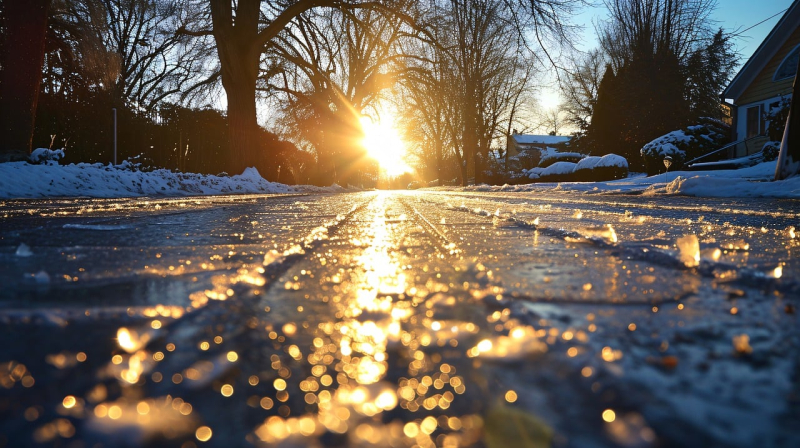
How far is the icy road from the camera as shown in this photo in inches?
21.1

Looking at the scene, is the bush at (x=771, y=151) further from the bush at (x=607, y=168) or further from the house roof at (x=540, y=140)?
the house roof at (x=540, y=140)

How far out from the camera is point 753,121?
2025 cm

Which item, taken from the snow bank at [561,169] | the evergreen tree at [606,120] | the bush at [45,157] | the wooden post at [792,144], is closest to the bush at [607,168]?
the snow bank at [561,169]

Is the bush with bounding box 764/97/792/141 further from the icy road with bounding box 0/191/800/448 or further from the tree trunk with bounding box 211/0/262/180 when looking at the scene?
the icy road with bounding box 0/191/800/448

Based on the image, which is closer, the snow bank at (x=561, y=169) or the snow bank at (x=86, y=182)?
the snow bank at (x=86, y=182)

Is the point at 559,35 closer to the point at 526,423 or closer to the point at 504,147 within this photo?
the point at 526,423

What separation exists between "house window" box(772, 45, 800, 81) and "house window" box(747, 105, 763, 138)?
246 centimetres

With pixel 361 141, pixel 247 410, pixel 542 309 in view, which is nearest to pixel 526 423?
pixel 247 410

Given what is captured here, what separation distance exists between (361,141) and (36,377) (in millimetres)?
23197

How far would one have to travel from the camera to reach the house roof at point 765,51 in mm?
17500

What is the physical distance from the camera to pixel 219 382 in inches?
25.4

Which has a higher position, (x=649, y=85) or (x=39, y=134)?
(x=649, y=85)

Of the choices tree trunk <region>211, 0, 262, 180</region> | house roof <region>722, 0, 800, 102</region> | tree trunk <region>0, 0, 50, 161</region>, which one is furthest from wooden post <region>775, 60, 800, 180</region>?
house roof <region>722, 0, 800, 102</region>

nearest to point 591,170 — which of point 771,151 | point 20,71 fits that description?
point 771,151
